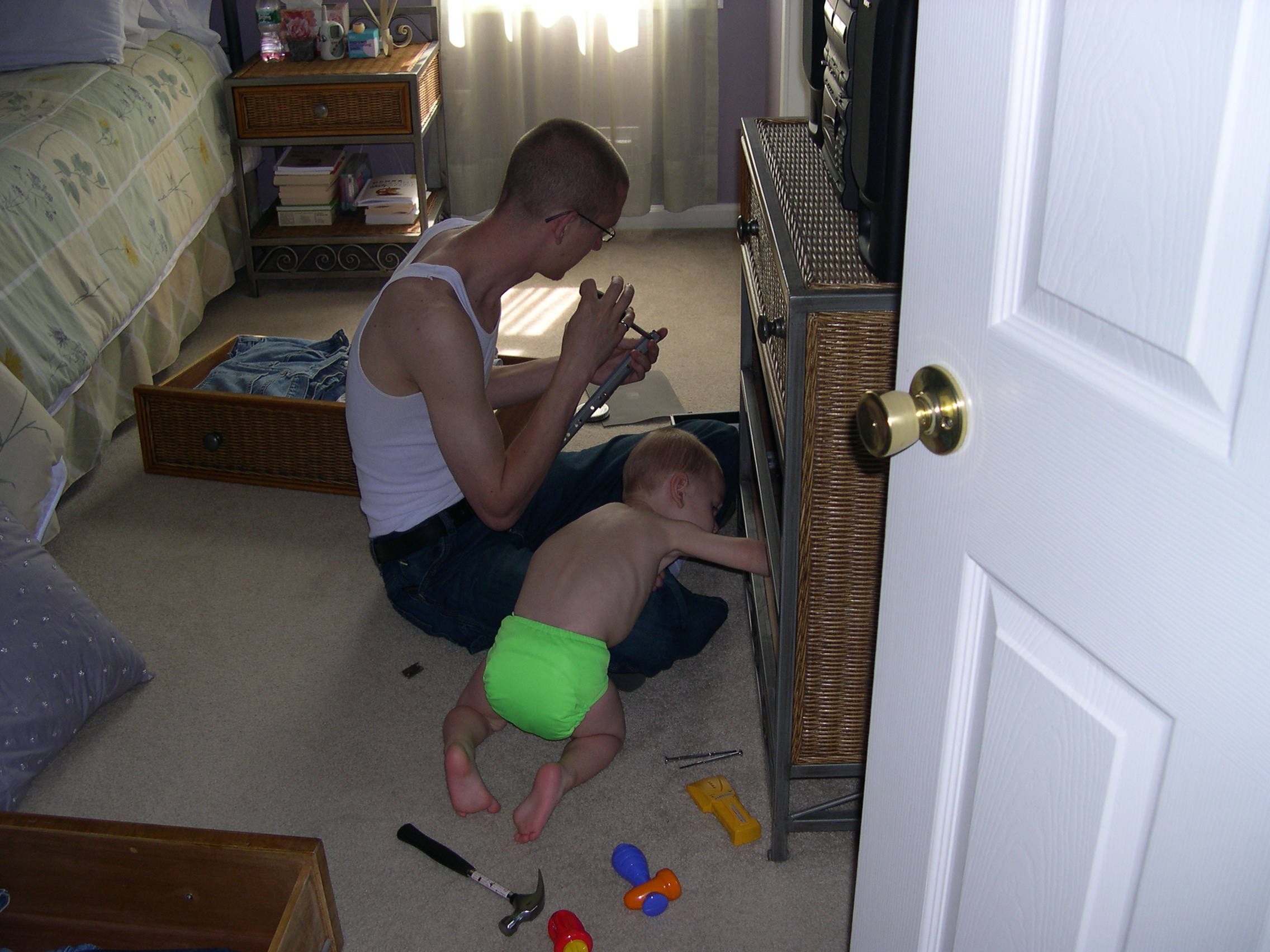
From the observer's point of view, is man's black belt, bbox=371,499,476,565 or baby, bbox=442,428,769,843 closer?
baby, bbox=442,428,769,843

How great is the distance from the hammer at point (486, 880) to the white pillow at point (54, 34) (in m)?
2.28

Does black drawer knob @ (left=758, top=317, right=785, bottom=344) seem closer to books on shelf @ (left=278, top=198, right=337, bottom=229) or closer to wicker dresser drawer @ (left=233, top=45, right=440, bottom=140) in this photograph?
wicker dresser drawer @ (left=233, top=45, right=440, bottom=140)

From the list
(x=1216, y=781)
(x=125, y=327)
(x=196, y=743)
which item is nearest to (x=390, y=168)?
(x=125, y=327)

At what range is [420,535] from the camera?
1800 mm

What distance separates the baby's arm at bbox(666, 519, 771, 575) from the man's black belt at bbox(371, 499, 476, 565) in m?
0.37

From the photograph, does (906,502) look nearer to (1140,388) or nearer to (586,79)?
(1140,388)

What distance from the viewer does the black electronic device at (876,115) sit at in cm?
101

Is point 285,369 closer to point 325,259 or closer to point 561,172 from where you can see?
point 325,259

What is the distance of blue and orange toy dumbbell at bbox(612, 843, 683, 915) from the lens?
136 centimetres

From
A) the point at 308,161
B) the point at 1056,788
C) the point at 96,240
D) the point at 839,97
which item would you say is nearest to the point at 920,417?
the point at 1056,788

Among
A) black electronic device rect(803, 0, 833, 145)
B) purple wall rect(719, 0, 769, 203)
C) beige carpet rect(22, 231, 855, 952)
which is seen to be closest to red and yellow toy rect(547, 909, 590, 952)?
beige carpet rect(22, 231, 855, 952)

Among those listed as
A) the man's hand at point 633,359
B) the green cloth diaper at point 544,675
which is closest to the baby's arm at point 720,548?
the green cloth diaper at point 544,675

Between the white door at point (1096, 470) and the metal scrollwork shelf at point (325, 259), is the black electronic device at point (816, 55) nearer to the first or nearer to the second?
the white door at point (1096, 470)

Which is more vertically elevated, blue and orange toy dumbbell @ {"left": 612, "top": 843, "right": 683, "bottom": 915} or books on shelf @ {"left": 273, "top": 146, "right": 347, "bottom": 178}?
books on shelf @ {"left": 273, "top": 146, "right": 347, "bottom": 178}
